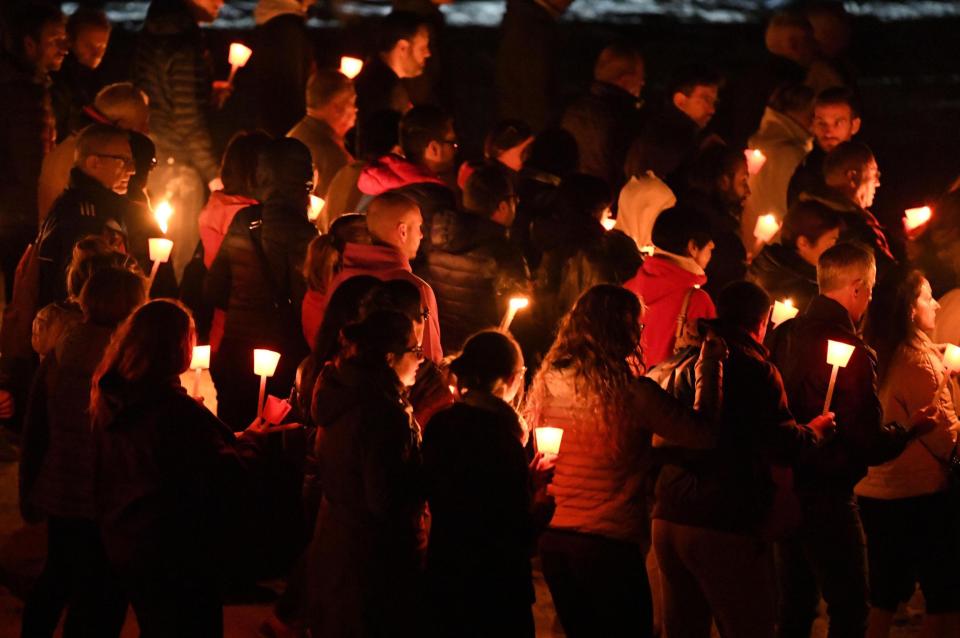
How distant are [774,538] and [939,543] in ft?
4.48

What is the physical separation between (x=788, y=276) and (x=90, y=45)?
5.38 meters

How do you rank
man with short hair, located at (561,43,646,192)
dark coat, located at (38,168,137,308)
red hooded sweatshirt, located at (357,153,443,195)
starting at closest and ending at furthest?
dark coat, located at (38,168,137,308) < red hooded sweatshirt, located at (357,153,443,195) < man with short hair, located at (561,43,646,192)

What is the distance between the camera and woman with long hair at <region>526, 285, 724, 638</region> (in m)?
5.36

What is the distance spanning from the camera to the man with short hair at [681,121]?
9.13 meters

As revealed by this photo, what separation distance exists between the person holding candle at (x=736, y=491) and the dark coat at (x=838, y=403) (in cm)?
29

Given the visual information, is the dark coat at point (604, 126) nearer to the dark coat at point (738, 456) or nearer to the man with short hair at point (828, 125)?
the man with short hair at point (828, 125)

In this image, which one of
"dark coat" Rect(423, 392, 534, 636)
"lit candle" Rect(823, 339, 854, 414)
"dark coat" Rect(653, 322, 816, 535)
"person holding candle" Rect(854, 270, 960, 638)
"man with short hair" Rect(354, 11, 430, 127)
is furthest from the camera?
"man with short hair" Rect(354, 11, 430, 127)

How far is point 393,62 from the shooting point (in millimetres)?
10016

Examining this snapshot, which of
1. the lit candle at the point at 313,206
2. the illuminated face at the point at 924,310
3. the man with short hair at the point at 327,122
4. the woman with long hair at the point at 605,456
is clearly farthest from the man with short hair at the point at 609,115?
the woman with long hair at the point at 605,456

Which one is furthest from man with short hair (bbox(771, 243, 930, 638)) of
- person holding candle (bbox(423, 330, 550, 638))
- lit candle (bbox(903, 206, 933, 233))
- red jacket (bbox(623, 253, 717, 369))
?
lit candle (bbox(903, 206, 933, 233))

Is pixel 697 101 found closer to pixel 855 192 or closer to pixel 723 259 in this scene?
pixel 855 192

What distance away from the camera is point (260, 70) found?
10.5 meters

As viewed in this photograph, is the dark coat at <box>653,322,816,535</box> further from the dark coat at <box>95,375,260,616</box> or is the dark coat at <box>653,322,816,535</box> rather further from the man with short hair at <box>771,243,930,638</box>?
the dark coat at <box>95,375,260,616</box>

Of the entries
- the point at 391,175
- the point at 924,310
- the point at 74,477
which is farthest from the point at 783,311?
the point at 74,477
